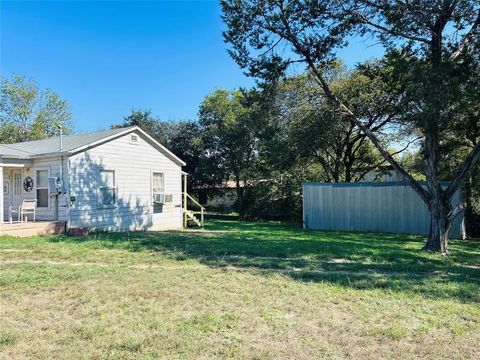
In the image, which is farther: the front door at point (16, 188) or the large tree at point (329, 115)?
the large tree at point (329, 115)

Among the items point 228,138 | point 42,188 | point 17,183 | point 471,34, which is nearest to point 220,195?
point 228,138

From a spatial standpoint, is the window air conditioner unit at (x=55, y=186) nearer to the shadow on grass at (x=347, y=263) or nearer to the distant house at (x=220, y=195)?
the shadow on grass at (x=347, y=263)

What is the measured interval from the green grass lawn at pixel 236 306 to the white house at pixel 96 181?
17.2 feet

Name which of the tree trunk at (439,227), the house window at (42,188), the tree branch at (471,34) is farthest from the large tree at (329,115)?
the house window at (42,188)

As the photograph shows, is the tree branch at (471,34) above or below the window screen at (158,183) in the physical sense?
above

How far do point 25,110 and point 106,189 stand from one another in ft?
77.9

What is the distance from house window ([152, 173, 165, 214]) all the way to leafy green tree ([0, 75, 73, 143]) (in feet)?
64.5

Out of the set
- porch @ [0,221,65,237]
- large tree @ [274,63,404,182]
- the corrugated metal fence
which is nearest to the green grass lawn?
porch @ [0,221,65,237]

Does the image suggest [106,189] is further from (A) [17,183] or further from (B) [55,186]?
(A) [17,183]

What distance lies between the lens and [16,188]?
14406 millimetres

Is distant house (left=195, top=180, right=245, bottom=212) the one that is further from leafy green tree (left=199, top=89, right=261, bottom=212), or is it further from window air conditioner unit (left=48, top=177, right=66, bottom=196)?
window air conditioner unit (left=48, top=177, right=66, bottom=196)

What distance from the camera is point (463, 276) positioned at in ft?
21.1

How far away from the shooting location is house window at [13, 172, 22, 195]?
46.9ft

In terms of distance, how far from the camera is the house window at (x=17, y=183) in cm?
1430
